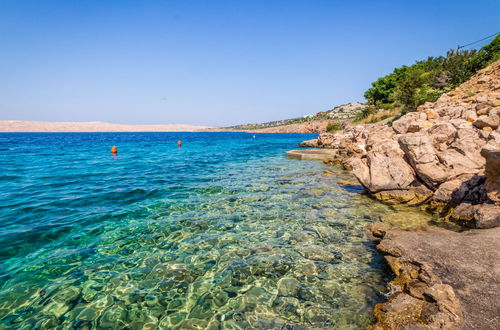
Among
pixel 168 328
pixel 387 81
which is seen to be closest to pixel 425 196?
pixel 168 328

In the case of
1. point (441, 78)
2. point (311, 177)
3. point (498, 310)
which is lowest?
point (311, 177)

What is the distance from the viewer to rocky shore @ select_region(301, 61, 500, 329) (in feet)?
11.9

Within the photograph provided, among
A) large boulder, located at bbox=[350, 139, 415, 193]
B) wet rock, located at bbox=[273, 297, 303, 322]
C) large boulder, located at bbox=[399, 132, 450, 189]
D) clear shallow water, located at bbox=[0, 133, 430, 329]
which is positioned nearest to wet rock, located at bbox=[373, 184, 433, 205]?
large boulder, located at bbox=[350, 139, 415, 193]

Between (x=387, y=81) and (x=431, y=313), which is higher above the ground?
(x=387, y=81)

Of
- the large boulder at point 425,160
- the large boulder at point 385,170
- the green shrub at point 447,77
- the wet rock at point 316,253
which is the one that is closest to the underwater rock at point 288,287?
the wet rock at point 316,253

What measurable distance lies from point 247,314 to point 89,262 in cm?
419

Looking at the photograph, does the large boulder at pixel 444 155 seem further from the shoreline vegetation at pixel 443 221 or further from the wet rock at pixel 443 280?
the wet rock at pixel 443 280

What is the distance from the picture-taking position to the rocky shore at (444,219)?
3.62 meters

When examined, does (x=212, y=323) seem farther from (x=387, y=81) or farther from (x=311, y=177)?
(x=387, y=81)

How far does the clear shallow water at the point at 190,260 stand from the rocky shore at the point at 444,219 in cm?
64

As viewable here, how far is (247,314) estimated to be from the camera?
429 cm

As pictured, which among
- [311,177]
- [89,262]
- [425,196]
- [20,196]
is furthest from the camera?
[311,177]

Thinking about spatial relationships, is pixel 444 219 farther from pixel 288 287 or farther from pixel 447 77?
pixel 447 77

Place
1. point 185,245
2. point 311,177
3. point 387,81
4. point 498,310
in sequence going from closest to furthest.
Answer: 1. point 498,310
2. point 185,245
3. point 311,177
4. point 387,81
